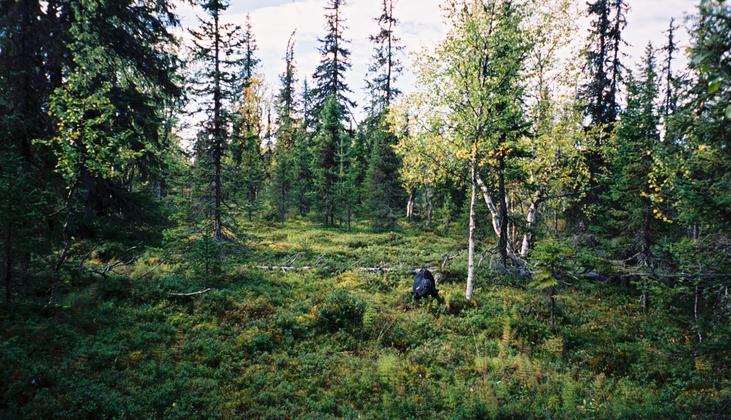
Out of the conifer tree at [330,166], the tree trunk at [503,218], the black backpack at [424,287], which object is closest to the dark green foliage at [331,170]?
the conifer tree at [330,166]

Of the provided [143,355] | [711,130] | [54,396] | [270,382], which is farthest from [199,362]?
[711,130]

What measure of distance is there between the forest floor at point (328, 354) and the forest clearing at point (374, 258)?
7 centimetres

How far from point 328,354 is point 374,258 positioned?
10.5 meters

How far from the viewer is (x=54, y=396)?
7.17 meters

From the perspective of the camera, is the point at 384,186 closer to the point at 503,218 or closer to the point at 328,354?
the point at 503,218

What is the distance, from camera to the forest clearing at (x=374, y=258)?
7996 millimetres

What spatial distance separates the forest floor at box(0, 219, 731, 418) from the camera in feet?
25.8

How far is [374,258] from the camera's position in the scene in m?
20.9

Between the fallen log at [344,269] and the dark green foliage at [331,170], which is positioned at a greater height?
the dark green foliage at [331,170]

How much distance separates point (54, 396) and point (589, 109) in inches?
1082

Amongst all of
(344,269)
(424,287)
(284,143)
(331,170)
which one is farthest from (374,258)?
(284,143)

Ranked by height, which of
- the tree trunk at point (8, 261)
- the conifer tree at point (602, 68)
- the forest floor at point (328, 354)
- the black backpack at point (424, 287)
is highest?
the conifer tree at point (602, 68)

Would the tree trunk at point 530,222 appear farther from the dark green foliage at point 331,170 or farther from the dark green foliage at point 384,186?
the dark green foliage at point 331,170

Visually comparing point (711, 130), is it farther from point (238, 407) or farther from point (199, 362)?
point (199, 362)
